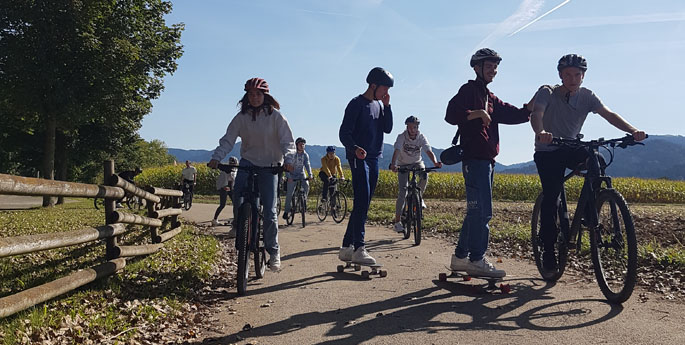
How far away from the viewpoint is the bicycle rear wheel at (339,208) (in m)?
13.0

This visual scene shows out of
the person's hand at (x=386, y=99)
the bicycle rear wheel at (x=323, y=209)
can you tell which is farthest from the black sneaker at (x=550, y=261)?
the bicycle rear wheel at (x=323, y=209)

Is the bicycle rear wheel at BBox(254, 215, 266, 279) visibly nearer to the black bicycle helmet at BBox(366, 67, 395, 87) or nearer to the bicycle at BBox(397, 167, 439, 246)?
the black bicycle helmet at BBox(366, 67, 395, 87)

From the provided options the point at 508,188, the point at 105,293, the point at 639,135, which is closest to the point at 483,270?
the point at 639,135

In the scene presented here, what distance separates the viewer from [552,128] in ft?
16.6

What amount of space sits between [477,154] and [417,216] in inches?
151

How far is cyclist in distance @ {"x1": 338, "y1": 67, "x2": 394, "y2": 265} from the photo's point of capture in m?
5.79

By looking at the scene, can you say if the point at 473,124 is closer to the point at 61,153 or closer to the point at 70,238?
the point at 70,238

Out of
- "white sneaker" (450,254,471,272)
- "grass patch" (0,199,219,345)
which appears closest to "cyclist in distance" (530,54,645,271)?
"white sneaker" (450,254,471,272)

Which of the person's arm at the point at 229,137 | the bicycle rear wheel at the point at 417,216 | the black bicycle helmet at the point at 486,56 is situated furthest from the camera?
the bicycle rear wheel at the point at 417,216

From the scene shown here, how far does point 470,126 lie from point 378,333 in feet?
7.92

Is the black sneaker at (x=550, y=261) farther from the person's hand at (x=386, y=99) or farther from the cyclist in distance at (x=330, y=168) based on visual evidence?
the cyclist in distance at (x=330, y=168)

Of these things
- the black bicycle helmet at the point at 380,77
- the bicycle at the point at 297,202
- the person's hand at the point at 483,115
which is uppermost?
the black bicycle helmet at the point at 380,77

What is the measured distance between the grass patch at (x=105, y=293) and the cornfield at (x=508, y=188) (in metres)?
25.9

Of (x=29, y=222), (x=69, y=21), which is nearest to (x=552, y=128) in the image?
(x=29, y=222)
